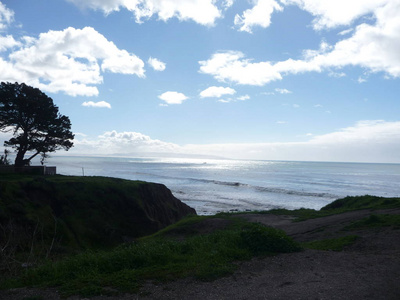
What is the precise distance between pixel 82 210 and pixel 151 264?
16.5m

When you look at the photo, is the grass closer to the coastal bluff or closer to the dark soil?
the coastal bluff

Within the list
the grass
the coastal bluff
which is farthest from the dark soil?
the coastal bluff

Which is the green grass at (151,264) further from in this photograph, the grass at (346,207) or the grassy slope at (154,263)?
the grass at (346,207)

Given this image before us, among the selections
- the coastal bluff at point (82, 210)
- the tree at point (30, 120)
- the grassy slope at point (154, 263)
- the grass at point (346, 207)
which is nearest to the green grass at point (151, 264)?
the grassy slope at point (154, 263)

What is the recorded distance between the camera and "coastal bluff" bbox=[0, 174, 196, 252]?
1997 centimetres

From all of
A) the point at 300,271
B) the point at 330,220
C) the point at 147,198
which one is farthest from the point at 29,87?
the point at 300,271

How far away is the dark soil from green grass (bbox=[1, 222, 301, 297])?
1.01ft

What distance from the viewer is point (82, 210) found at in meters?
23.0

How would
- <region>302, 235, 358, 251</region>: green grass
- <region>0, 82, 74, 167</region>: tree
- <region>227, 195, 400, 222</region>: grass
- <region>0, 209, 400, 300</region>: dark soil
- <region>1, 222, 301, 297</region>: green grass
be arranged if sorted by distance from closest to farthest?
<region>0, 209, 400, 300</region>: dark soil
<region>1, 222, 301, 297</region>: green grass
<region>302, 235, 358, 251</region>: green grass
<region>227, 195, 400, 222</region>: grass
<region>0, 82, 74, 167</region>: tree

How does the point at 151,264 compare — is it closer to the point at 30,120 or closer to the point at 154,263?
the point at 154,263

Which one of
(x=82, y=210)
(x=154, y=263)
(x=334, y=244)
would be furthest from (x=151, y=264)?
(x=82, y=210)

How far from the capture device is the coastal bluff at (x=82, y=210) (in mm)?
19969

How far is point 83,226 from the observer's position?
2175 centimetres

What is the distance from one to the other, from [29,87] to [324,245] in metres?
32.4
